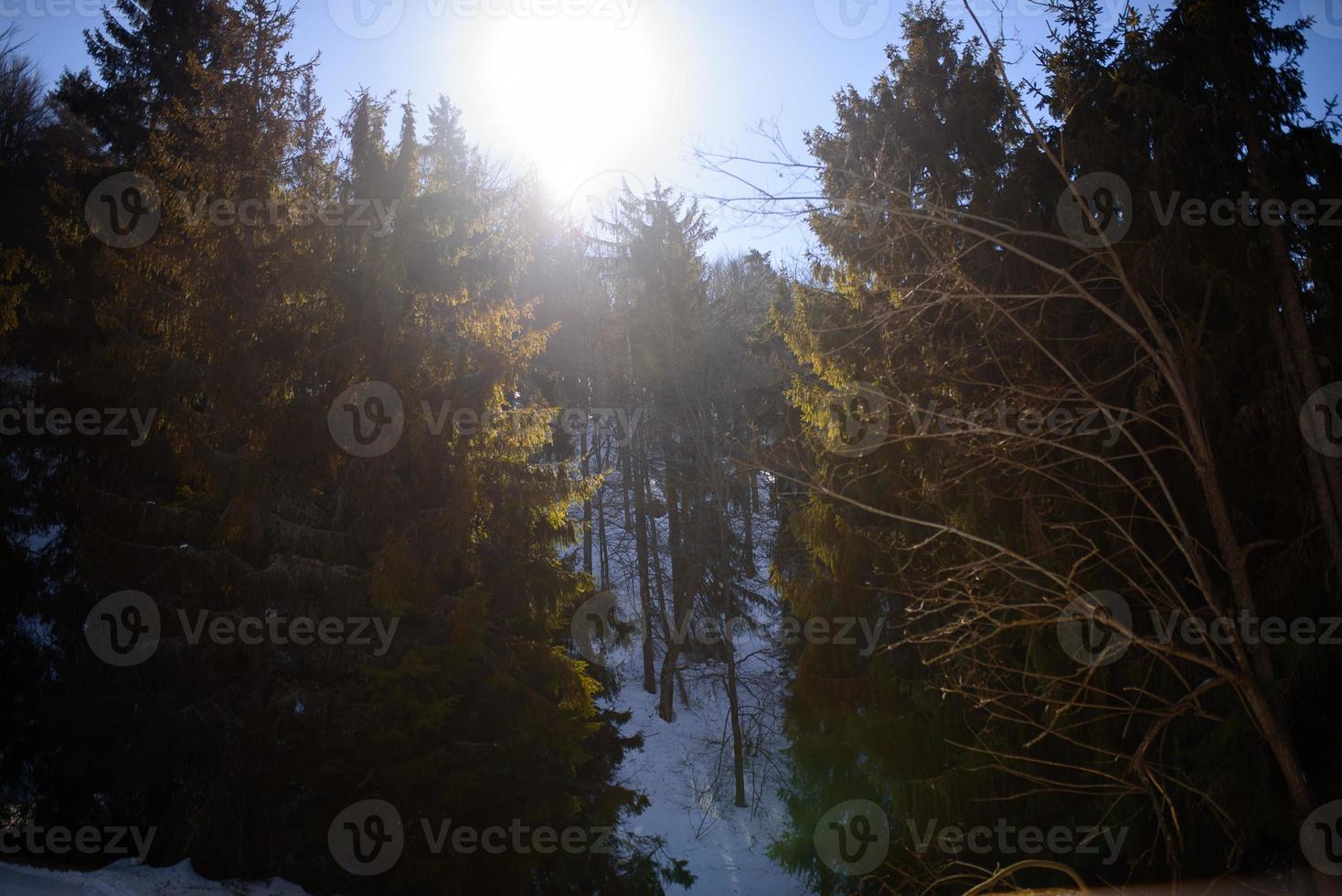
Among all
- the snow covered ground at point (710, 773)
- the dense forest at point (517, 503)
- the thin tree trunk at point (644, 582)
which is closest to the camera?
the dense forest at point (517, 503)

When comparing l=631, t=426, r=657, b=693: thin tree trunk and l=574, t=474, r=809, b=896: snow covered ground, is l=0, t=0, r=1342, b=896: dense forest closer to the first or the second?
l=574, t=474, r=809, b=896: snow covered ground

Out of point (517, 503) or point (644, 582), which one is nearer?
point (517, 503)

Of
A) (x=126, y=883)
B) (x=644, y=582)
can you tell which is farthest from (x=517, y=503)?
(x=644, y=582)

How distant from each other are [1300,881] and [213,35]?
1552 cm

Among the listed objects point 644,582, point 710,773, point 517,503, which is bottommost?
point 710,773

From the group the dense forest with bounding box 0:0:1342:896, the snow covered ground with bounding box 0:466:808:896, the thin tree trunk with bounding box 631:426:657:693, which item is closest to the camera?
the dense forest with bounding box 0:0:1342:896

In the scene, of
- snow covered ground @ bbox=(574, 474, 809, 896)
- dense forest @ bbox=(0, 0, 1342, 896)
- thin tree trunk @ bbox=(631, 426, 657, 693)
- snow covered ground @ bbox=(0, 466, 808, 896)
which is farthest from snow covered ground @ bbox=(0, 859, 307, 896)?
thin tree trunk @ bbox=(631, 426, 657, 693)

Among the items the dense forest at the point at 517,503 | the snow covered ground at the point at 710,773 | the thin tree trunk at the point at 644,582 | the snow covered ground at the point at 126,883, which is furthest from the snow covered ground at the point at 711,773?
the snow covered ground at the point at 126,883

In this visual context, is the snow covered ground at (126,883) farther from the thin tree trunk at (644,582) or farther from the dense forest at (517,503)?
the thin tree trunk at (644,582)

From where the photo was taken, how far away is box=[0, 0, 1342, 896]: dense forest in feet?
20.7

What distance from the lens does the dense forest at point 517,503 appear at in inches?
249

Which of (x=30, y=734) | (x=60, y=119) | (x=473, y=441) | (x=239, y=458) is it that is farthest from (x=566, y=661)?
(x=60, y=119)

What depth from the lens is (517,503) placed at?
9.33m

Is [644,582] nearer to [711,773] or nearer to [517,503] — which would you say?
[711,773]
